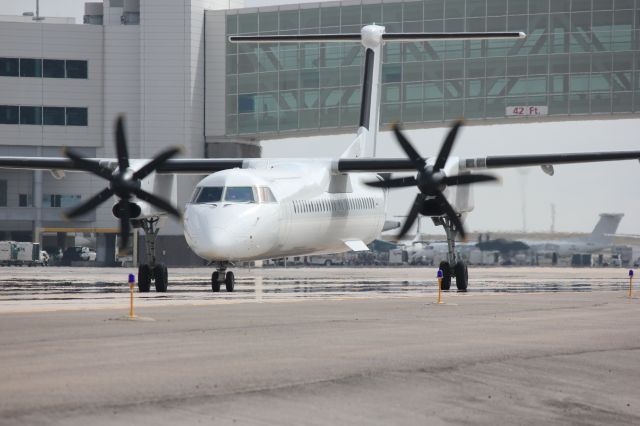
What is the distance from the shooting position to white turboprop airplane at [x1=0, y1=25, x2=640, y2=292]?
1399 inches

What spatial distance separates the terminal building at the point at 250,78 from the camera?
86.9 meters

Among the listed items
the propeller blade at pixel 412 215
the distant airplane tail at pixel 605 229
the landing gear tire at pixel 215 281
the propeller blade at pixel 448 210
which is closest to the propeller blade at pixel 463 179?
the propeller blade at pixel 448 210

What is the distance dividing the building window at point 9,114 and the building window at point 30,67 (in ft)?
9.60

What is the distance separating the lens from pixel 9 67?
94.4 metres

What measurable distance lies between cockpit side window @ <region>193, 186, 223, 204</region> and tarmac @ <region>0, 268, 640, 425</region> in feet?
26.1

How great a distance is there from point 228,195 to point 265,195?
1723 mm

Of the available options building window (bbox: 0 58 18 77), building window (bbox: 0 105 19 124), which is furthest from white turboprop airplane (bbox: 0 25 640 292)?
building window (bbox: 0 58 18 77)

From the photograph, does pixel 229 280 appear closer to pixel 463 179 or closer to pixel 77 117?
pixel 463 179

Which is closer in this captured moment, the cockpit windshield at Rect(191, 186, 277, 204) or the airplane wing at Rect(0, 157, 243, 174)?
the cockpit windshield at Rect(191, 186, 277, 204)

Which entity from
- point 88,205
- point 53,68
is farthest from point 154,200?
point 53,68

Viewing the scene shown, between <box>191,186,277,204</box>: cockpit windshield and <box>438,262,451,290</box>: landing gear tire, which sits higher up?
<box>191,186,277,204</box>: cockpit windshield

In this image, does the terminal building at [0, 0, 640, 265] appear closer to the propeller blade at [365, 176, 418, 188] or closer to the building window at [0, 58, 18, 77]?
the building window at [0, 58, 18, 77]

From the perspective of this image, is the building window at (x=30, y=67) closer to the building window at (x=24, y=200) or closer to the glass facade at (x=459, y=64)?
the building window at (x=24, y=200)

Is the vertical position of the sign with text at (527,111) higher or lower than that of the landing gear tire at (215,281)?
higher
